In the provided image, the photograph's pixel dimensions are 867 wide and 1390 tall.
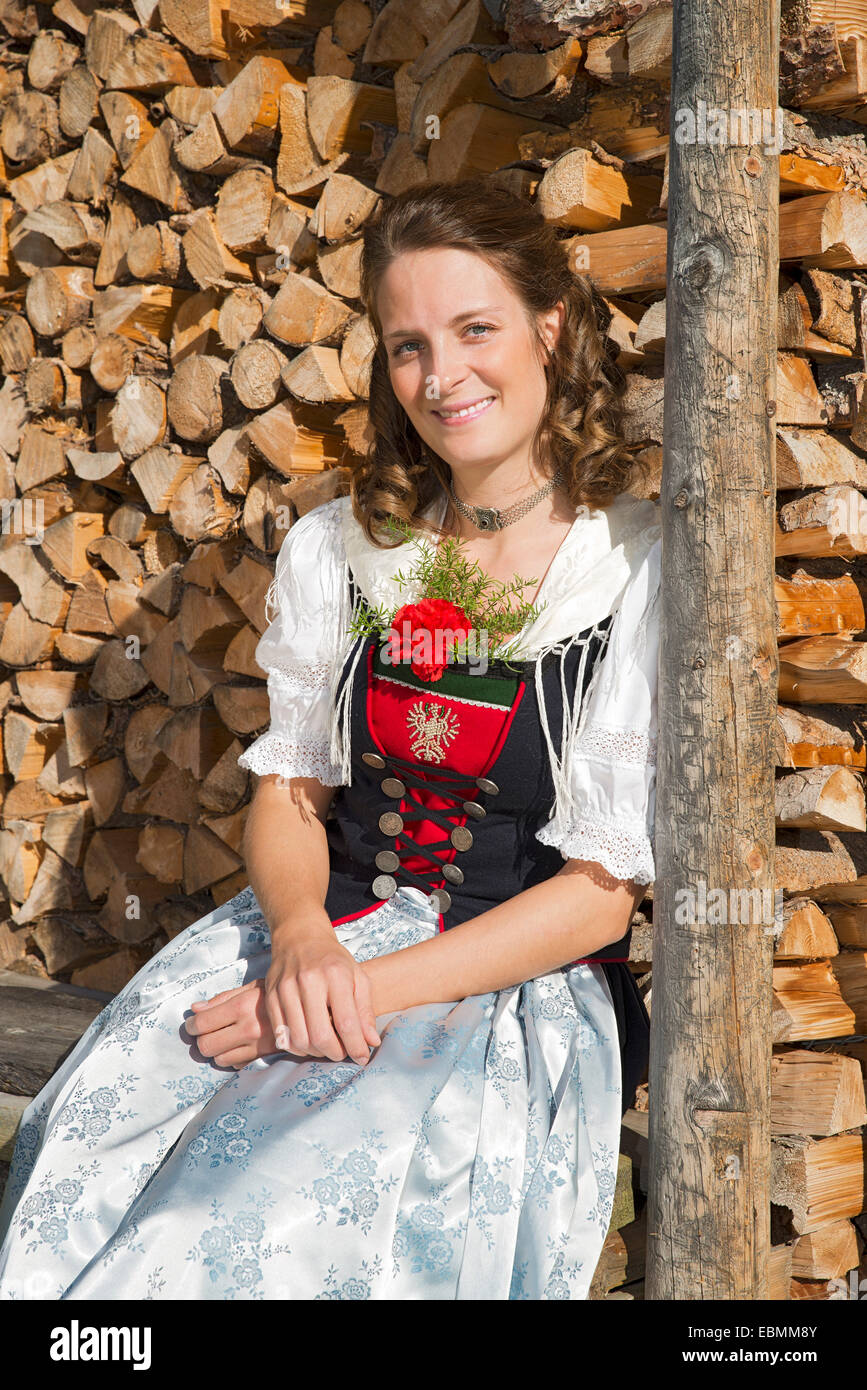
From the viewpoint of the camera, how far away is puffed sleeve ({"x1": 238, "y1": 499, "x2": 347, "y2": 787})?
182 centimetres

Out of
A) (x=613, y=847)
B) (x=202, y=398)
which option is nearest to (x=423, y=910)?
(x=613, y=847)

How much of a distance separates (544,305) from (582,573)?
395 millimetres

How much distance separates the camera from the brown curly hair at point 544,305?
1.68 metres

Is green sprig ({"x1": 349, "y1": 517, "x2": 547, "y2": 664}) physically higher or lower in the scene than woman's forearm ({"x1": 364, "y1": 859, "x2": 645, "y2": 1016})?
higher

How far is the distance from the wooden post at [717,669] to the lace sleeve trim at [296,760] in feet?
1.75

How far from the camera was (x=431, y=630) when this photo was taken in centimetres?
168

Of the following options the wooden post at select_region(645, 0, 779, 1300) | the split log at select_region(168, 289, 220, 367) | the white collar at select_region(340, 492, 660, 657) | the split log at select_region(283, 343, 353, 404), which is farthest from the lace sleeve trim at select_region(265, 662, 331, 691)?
the split log at select_region(168, 289, 220, 367)

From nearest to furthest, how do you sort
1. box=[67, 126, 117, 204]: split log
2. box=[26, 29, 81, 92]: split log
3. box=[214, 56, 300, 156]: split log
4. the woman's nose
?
the woman's nose
box=[214, 56, 300, 156]: split log
box=[67, 126, 117, 204]: split log
box=[26, 29, 81, 92]: split log

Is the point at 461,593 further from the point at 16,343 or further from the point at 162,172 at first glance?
the point at 16,343

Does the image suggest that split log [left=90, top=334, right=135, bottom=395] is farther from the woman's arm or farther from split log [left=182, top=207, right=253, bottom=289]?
the woman's arm

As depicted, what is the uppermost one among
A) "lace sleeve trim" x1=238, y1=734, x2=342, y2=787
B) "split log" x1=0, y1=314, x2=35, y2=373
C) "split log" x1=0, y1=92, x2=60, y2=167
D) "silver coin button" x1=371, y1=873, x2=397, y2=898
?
"split log" x1=0, y1=92, x2=60, y2=167

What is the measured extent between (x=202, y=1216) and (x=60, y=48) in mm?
2577

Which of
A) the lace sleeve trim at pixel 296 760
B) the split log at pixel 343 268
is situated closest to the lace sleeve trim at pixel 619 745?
the lace sleeve trim at pixel 296 760

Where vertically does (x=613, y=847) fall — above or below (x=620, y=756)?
below
